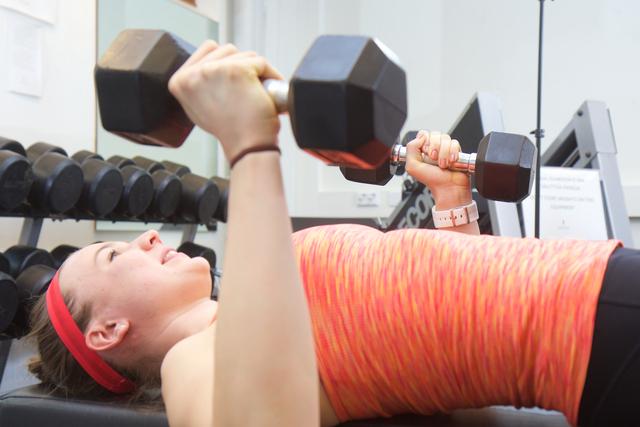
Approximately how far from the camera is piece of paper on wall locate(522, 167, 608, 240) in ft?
6.66

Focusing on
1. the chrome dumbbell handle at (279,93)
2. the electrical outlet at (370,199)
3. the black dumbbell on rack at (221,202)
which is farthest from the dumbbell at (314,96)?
the electrical outlet at (370,199)

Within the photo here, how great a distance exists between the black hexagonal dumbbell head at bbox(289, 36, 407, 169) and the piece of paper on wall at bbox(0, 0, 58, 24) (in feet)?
7.63

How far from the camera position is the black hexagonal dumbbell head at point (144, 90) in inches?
29.3

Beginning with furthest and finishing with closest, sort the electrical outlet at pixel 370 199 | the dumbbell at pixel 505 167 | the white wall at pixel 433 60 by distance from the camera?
the electrical outlet at pixel 370 199 → the white wall at pixel 433 60 → the dumbbell at pixel 505 167

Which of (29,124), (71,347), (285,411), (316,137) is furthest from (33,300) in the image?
(316,137)

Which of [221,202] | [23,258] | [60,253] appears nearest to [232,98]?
[23,258]

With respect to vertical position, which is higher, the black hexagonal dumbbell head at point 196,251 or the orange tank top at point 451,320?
the orange tank top at point 451,320

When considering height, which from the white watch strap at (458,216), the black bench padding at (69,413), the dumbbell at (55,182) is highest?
the dumbbell at (55,182)

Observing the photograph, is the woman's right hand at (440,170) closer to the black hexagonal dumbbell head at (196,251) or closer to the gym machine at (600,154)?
the gym machine at (600,154)

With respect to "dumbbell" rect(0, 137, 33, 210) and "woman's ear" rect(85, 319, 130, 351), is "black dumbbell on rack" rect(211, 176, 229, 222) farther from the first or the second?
"woman's ear" rect(85, 319, 130, 351)

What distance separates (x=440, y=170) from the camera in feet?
4.44

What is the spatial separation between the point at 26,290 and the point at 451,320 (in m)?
1.49

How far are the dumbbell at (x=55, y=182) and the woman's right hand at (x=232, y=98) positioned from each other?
1.66 metres

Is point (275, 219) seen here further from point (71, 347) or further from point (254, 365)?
point (71, 347)
